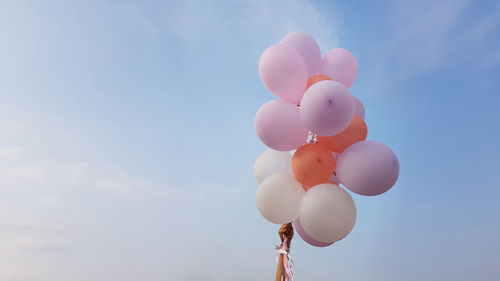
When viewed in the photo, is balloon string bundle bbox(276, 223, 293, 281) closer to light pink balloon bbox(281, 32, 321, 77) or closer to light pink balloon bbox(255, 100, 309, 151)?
light pink balloon bbox(255, 100, 309, 151)

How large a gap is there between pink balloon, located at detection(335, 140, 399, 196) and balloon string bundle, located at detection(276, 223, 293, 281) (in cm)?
67

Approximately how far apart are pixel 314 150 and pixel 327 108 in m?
0.39

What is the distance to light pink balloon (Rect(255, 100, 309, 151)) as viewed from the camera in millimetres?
2852

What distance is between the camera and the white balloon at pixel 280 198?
2922 millimetres

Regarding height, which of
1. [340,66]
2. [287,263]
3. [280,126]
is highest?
[340,66]

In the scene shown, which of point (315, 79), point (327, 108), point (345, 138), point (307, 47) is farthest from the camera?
point (307, 47)

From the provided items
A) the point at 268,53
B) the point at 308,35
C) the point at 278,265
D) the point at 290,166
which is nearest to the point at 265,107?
the point at 268,53

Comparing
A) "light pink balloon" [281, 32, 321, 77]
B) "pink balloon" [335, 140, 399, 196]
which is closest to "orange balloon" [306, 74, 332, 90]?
"light pink balloon" [281, 32, 321, 77]

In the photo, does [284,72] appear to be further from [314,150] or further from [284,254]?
[284,254]

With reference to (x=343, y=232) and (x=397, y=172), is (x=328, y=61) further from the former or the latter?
(x=343, y=232)

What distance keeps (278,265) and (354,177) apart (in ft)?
3.26

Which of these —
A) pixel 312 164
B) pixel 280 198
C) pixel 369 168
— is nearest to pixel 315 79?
pixel 312 164

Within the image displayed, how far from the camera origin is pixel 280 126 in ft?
9.33

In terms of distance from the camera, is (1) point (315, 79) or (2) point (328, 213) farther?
(1) point (315, 79)
